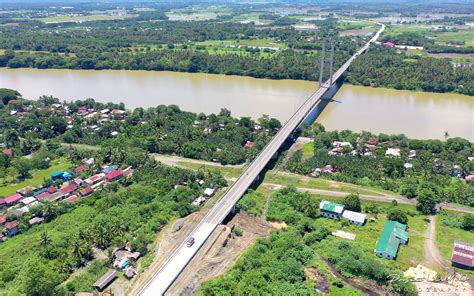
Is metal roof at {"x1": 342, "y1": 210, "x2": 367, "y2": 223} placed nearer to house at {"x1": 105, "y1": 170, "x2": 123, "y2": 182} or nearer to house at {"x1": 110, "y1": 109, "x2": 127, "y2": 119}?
house at {"x1": 105, "y1": 170, "x2": 123, "y2": 182}

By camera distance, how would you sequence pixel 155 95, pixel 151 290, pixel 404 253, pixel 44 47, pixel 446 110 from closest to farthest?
pixel 151 290
pixel 404 253
pixel 446 110
pixel 155 95
pixel 44 47

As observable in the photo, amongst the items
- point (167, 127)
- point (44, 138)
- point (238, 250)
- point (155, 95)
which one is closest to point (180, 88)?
point (155, 95)

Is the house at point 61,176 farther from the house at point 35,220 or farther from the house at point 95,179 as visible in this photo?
the house at point 35,220

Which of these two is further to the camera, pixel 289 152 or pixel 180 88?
pixel 180 88

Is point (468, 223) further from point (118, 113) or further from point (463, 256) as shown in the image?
point (118, 113)

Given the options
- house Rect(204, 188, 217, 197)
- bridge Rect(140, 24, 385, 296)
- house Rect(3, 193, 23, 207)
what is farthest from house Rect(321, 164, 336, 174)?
house Rect(3, 193, 23, 207)

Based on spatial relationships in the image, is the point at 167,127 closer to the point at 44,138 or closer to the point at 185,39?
the point at 44,138

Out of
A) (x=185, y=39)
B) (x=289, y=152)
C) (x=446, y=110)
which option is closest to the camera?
(x=289, y=152)

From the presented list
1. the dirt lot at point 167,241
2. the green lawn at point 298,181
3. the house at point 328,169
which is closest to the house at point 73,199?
the dirt lot at point 167,241
